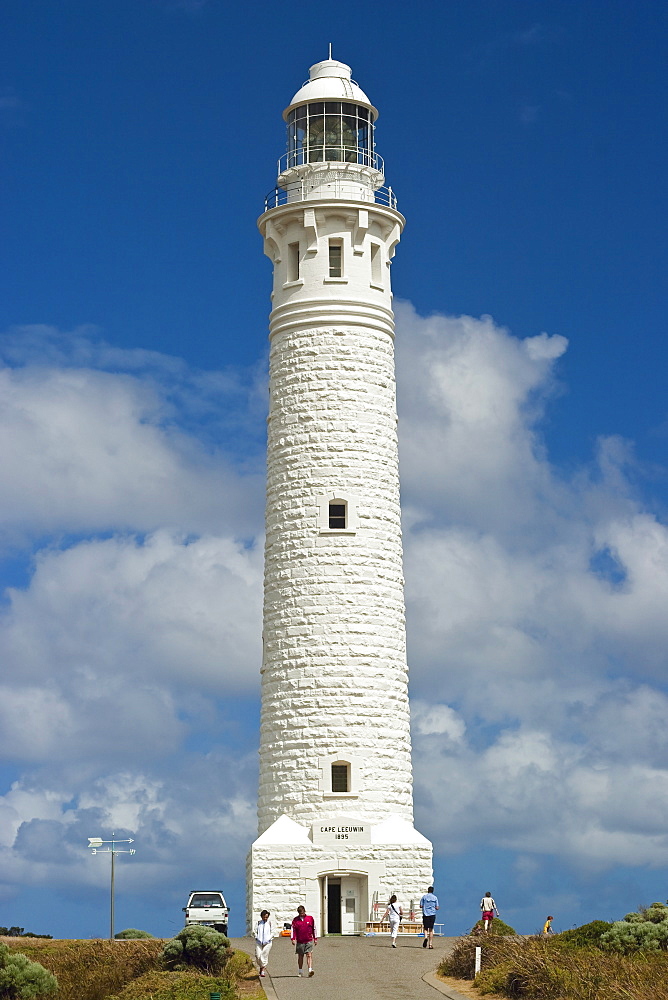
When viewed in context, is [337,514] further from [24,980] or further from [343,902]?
[24,980]

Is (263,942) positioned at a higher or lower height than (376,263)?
lower

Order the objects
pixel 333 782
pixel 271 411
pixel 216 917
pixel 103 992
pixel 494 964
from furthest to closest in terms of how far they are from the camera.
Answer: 1. pixel 271 411
2. pixel 333 782
3. pixel 216 917
4. pixel 103 992
5. pixel 494 964

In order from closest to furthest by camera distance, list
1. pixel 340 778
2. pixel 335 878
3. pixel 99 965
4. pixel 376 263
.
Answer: pixel 99 965 < pixel 335 878 < pixel 340 778 < pixel 376 263

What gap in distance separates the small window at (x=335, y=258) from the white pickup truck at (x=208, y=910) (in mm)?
19326

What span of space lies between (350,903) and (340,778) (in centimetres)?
353

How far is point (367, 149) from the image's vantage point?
50844 millimetres

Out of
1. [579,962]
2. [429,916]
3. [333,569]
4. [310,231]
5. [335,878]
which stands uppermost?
[310,231]

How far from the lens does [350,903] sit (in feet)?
145

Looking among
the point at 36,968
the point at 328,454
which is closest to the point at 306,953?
the point at 36,968

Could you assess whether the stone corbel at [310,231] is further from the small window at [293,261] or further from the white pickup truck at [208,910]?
the white pickup truck at [208,910]

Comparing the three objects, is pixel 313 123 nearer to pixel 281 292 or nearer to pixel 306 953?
pixel 281 292

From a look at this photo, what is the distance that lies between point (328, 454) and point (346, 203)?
320 inches

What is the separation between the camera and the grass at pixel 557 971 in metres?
26.1

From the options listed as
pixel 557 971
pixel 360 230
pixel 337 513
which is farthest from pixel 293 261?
pixel 557 971
